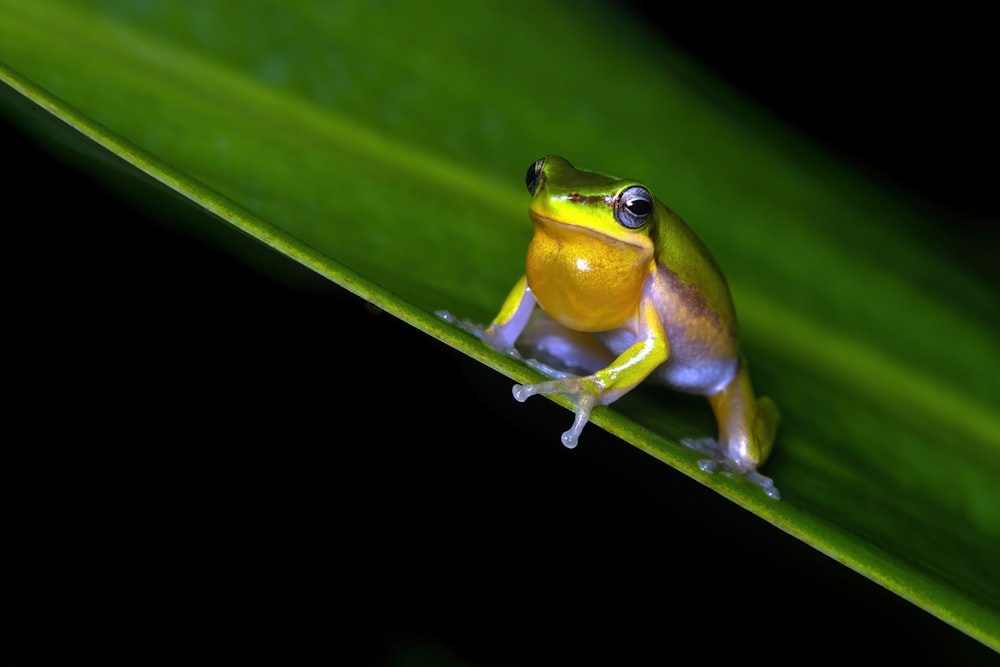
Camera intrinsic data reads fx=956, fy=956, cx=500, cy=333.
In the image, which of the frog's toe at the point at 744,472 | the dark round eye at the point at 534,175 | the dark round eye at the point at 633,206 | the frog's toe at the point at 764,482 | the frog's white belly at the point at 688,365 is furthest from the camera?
the frog's white belly at the point at 688,365

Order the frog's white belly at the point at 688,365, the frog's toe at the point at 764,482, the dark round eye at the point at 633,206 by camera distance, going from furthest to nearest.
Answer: the frog's white belly at the point at 688,365, the dark round eye at the point at 633,206, the frog's toe at the point at 764,482

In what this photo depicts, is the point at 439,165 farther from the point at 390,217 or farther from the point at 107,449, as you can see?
the point at 107,449

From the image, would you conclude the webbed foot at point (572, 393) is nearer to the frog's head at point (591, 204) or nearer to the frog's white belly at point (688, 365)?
the frog's head at point (591, 204)

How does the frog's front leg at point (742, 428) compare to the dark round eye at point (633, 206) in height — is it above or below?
below

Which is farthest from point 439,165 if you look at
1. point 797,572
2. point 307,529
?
point 797,572

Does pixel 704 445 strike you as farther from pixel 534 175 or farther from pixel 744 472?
pixel 534 175

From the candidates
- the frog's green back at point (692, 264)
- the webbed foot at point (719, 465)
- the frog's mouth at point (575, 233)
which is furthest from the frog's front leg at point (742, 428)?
the frog's mouth at point (575, 233)

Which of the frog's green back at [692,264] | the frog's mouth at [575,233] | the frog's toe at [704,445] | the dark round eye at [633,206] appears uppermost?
the frog's green back at [692,264]

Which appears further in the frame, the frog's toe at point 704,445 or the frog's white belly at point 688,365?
the frog's white belly at point 688,365
